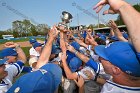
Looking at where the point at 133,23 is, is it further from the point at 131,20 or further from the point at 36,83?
the point at 36,83

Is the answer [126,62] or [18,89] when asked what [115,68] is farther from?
[18,89]

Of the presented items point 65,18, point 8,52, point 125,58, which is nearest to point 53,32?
point 65,18

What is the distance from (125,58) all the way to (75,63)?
3511 millimetres

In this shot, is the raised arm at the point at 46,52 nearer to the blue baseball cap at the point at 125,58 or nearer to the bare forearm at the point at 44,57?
the bare forearm at the point at 44,57

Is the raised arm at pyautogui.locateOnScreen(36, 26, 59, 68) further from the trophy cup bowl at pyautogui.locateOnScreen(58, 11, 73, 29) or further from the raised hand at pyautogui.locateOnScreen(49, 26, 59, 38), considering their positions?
the trophy cup bowl at pyautogui.locateOnScreen(58, 11, 73, 29)

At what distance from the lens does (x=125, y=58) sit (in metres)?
2.21

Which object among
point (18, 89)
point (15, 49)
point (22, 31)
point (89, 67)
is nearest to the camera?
point (18, 89)

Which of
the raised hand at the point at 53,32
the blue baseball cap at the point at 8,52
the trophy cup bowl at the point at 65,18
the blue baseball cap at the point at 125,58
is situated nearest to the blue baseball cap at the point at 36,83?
the blue baseball cap at the point at 125,58

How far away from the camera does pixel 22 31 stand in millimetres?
61125

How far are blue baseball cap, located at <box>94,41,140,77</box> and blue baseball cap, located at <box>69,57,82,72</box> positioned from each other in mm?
3258

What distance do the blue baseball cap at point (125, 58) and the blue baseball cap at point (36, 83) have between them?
568 mm

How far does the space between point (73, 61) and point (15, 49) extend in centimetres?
130

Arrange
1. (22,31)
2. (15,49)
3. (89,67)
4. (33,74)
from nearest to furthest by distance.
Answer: (33,74), (89,67), (15,49), (22,31)

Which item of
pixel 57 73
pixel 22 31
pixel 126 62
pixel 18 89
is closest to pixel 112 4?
pixel 126 62
